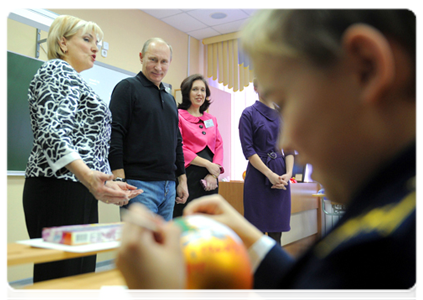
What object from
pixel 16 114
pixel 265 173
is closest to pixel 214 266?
pixel 265 173

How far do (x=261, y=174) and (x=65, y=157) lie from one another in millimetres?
1413

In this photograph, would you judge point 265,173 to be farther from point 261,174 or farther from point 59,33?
point 59,33

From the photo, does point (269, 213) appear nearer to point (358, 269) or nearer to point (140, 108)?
point (140, 108)

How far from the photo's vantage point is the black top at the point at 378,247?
0.22m

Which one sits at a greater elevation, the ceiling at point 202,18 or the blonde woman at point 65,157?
the ceiling at point 202,18

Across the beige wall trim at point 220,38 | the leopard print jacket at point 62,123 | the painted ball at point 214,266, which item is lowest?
the painted ball at point 214,266

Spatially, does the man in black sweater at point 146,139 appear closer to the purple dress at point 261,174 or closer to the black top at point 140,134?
the black top at point 140,134

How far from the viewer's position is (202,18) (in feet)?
14.9

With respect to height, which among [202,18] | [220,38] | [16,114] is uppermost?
[202,18]

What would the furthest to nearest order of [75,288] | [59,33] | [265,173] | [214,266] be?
[265,173], [59,33], [75,288], [214,266]

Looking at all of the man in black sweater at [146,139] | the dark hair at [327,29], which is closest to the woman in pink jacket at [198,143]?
the man in black sweater at [146,139]

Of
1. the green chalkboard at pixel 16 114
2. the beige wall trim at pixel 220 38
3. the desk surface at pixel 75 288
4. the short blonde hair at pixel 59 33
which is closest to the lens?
the desk surface at pixel 75 288

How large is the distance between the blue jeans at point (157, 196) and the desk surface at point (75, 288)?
3.11 ft

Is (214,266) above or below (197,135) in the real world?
below
